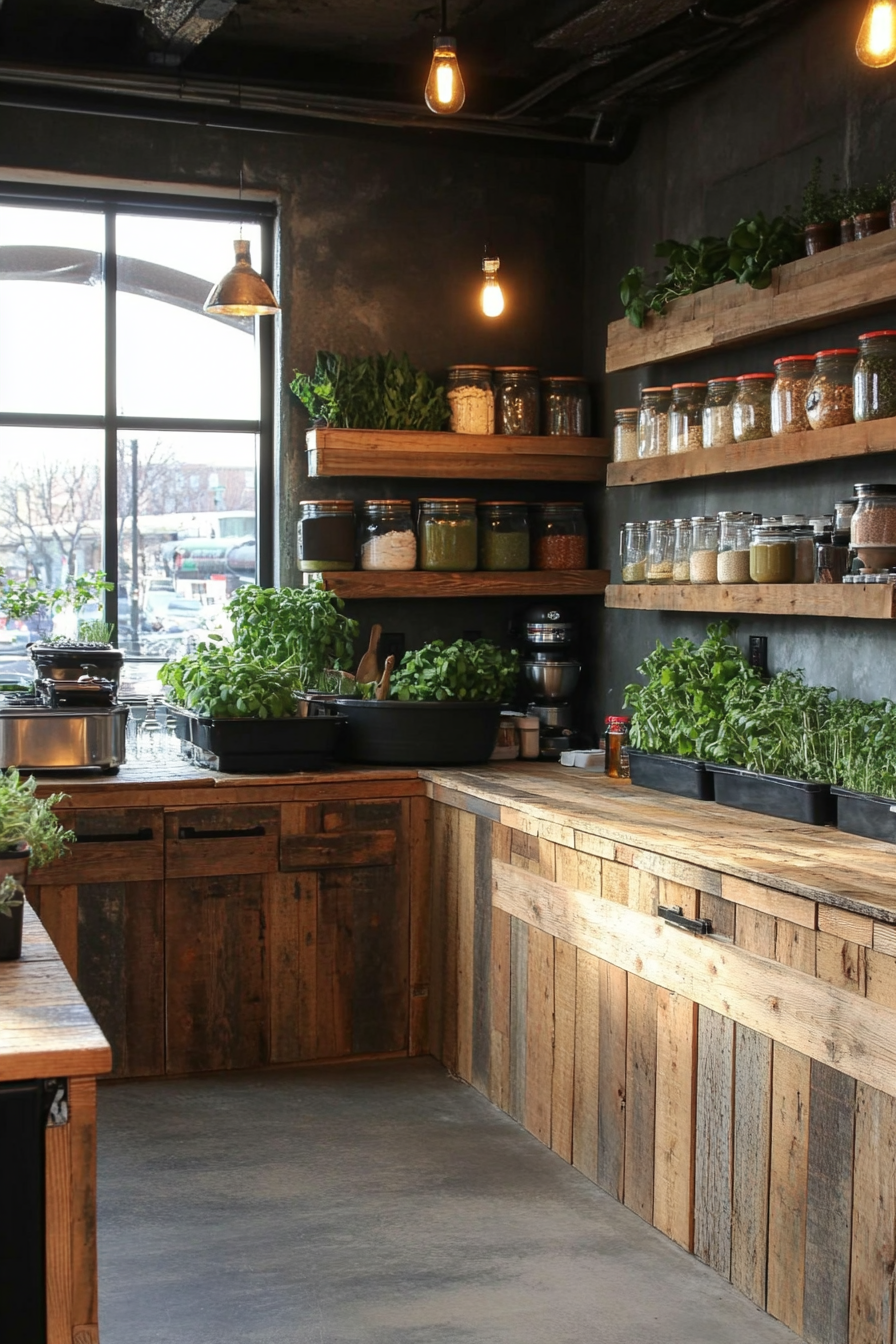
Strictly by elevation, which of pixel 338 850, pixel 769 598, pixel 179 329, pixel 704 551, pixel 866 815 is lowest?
pixel 338 850

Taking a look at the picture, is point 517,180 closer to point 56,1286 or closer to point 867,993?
point 867,993

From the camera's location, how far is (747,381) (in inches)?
167

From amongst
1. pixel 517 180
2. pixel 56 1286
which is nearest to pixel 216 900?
pixel 56 1286

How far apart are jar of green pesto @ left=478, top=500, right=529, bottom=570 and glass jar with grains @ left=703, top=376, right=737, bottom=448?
1273 mm

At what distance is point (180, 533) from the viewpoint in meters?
5.61

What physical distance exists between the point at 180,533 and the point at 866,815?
3.02m

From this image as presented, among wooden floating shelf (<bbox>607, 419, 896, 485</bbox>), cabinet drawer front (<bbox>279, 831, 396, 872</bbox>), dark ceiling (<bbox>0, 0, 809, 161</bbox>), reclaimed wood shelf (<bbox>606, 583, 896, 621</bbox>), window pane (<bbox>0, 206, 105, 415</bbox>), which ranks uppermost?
dark ceiling (<bbox>0, 0, 809, 161</bbox>)

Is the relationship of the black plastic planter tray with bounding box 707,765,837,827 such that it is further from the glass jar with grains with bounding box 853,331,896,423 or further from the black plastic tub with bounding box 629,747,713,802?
the glass jar with grains with bounding box 853,331,896,423

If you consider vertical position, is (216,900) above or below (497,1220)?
above

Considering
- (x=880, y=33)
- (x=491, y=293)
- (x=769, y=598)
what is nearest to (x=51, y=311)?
(x=491, y=293)

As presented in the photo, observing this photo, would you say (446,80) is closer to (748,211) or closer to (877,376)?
(877,376)

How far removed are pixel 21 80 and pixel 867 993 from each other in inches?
157

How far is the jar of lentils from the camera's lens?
12.6 feet

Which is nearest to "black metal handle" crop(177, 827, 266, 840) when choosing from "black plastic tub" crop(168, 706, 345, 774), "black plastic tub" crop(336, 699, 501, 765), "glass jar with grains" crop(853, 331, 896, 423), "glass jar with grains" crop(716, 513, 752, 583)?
"black plastic tub" crop(168, 706, 345, 774)
